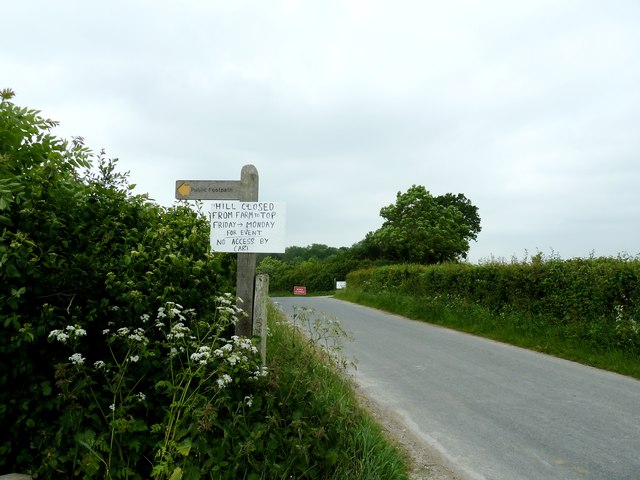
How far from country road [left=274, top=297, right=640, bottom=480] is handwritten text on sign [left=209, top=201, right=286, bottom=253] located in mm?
2658

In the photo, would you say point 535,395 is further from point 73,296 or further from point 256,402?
point 73,296

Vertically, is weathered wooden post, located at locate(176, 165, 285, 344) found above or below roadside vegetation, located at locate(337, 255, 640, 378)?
above

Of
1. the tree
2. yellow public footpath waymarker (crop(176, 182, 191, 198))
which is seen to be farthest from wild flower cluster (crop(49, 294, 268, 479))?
the tree

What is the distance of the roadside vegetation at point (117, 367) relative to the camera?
3.33 meters

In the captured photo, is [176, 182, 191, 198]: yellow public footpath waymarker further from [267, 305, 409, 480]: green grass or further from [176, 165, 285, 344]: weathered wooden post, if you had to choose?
[267, 305, 409, 480]: green grass

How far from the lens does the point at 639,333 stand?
354 inches

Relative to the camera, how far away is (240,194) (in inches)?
205

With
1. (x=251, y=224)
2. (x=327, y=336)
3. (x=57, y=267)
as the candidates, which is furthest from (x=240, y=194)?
(x=327, y=336)

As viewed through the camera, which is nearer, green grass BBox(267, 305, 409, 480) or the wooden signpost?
green grass BBox(267, 305, 409, 480)

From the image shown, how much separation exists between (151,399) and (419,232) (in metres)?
43.9

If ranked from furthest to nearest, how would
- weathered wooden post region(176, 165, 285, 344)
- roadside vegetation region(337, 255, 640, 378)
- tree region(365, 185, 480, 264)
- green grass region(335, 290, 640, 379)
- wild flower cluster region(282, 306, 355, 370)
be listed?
tree region(365, 185, 480, 264)
roadside vegetation region(337, 255, 640, 378)
green grass region(335, 290, 640, 379)
wild flower cluster region(282, 306, 355, 370)
weathered wooden post region(176, 165, 285, 344)

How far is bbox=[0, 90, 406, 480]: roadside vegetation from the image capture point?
3.33 m

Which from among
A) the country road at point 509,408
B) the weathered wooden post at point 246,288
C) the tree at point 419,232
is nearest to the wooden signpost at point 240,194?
the weathered wooden post at point 246,288

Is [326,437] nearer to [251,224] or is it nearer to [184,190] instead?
[251,224]
